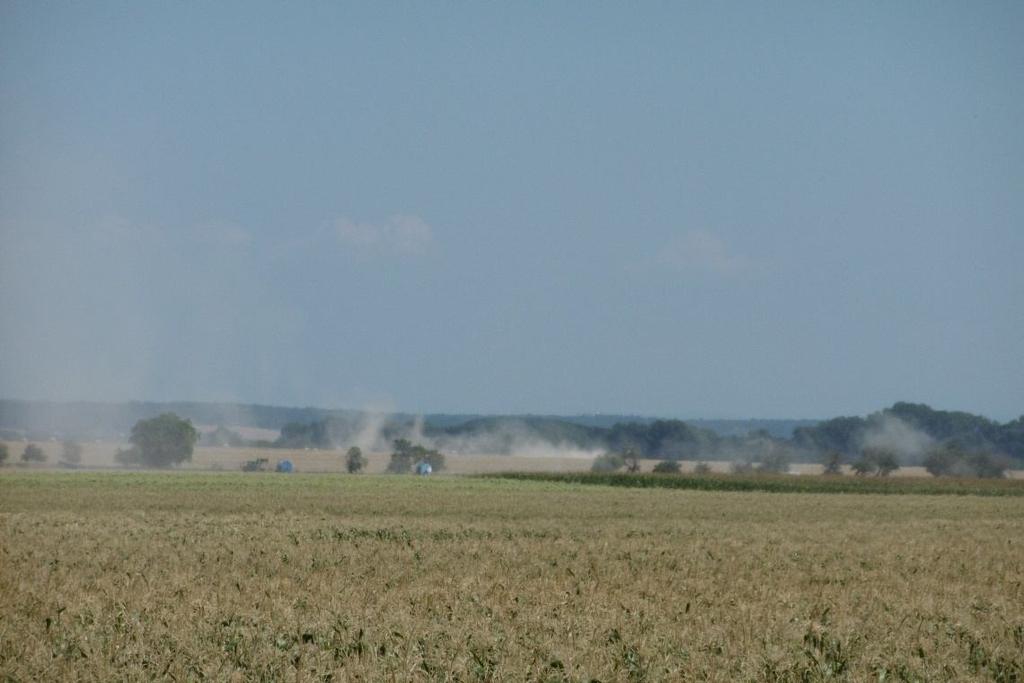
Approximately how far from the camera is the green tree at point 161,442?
12125cm

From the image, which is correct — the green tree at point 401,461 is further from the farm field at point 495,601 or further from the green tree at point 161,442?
the farm field at point 495,601

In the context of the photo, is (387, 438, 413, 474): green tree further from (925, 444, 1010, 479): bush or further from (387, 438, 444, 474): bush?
(925, 444, 1010, 479): bush

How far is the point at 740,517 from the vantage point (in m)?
37.5

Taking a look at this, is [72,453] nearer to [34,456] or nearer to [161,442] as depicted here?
[34,456]

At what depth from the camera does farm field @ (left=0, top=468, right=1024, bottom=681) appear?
1176cm

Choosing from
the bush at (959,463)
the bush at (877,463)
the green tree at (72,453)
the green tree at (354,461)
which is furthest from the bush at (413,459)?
the bush at (959,463)

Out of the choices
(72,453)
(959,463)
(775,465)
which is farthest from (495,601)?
(72,453)

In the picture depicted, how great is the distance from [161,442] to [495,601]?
367 ft

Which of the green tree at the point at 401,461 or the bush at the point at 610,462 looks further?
the green tree at the point at 401,461

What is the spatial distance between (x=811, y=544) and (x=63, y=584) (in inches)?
565

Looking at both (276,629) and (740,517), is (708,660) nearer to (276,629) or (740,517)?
(276,629)

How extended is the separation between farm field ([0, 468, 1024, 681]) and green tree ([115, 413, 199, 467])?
94.3m

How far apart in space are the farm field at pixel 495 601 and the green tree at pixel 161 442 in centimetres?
9428

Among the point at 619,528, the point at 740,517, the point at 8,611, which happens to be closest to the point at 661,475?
the point at 740,517
